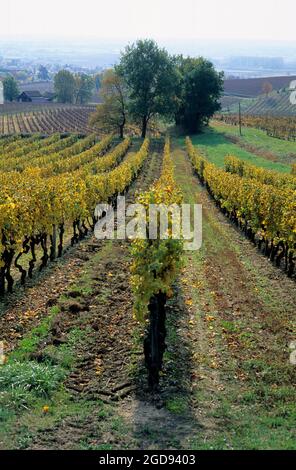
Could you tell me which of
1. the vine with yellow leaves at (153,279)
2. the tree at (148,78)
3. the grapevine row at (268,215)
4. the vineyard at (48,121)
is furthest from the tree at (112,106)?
the vine with yellow leaves at (153,279)

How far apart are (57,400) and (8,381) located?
1488 mm

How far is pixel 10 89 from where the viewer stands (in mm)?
151000

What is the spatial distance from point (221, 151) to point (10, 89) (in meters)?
104

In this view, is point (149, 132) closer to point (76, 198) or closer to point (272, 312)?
point (76, 198)

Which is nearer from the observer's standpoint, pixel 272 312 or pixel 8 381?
pixel 8 381

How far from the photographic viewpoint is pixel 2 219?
2052 cm

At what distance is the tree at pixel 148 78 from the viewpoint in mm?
76625

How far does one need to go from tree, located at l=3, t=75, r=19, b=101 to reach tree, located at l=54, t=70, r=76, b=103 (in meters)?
12.4

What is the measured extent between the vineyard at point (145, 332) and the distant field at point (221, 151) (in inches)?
1001

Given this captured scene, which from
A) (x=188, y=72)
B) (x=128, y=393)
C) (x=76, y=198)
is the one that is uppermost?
(x=188, y=72)

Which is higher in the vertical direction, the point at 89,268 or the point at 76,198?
the point at 76,198

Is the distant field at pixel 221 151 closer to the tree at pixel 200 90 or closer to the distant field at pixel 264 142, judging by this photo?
the distant field at pixel 264 142

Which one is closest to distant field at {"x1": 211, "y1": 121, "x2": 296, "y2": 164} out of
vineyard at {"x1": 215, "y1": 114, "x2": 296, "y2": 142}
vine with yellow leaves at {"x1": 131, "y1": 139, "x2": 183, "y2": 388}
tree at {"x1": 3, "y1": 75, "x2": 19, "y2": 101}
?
vineyard at {"x1": 215, "y1": 114, "x2": 296, "y2": 142}
